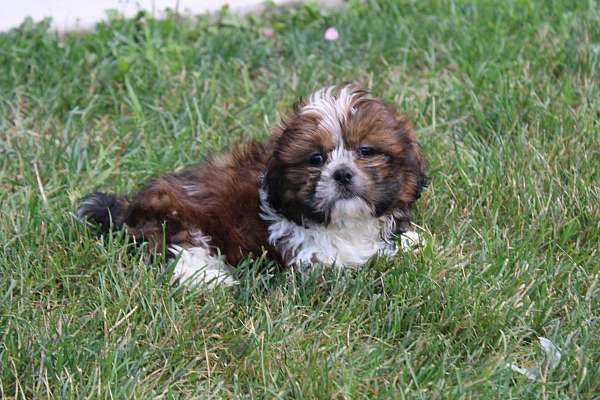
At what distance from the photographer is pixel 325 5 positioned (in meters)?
7.69

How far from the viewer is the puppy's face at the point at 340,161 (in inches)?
165

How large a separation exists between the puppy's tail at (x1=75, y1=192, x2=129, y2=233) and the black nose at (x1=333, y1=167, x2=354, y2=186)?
108 centimetres

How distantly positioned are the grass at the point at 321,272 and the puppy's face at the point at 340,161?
314 mm

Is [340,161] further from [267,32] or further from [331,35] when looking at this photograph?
[267,32]

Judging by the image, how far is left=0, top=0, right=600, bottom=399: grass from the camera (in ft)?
12.4

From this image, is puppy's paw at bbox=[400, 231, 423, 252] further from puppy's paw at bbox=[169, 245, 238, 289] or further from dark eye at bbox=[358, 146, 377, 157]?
puppy's paw at bbox=[169, 245, 238, 289]

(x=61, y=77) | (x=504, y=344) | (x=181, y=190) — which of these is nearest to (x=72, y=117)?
(x=61, y=77)

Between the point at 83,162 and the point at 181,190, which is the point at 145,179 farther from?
the point at 181,190

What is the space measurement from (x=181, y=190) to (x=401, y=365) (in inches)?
53.1

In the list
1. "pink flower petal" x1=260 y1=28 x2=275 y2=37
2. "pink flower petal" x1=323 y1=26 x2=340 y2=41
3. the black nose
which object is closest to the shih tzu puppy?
the black nose

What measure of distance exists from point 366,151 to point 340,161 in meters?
0.13

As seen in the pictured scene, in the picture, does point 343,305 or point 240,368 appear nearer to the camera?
point 240,368

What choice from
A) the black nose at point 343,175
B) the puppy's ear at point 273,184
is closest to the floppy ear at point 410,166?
the black nose at point 343,175

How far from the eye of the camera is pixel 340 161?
4.17 metres
